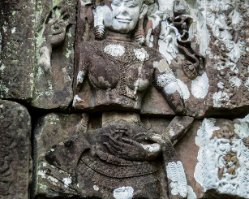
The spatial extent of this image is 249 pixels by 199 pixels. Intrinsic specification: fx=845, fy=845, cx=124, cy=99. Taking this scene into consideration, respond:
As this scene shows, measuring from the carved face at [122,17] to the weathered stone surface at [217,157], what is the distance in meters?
0.74

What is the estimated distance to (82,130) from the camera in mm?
4992

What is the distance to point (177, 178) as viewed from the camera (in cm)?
494

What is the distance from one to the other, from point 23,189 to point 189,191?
1017 mm

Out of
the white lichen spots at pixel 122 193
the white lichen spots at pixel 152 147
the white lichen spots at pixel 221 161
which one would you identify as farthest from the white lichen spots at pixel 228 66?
the white lichen spots at pixel 122 193

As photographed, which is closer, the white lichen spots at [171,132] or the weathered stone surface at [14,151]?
the weathered stone surface at [14,151]

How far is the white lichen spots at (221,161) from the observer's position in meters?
4.98

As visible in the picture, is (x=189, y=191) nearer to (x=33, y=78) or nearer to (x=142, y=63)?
(x=142, y=63)

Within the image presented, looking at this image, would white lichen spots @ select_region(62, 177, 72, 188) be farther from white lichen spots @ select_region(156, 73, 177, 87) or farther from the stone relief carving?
white lichen spots @ select_region(156, 73, 177, 87)

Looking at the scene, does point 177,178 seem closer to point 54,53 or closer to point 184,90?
point 184,90

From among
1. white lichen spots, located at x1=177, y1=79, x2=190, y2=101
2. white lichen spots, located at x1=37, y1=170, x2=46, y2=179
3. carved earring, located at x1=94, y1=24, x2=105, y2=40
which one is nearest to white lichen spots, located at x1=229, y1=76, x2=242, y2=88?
white lichen spots, located at x1=177, y1=79, x2=190, y2=101

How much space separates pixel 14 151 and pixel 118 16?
3.58 ft

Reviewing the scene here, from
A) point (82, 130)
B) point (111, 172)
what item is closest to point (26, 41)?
point (82, 130)

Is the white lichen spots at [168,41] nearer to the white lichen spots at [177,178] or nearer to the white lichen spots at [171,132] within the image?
the white lichen spots at [171,132]

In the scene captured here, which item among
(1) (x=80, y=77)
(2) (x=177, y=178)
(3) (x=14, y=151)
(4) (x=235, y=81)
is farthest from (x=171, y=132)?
(3) (x=14, y=151)
